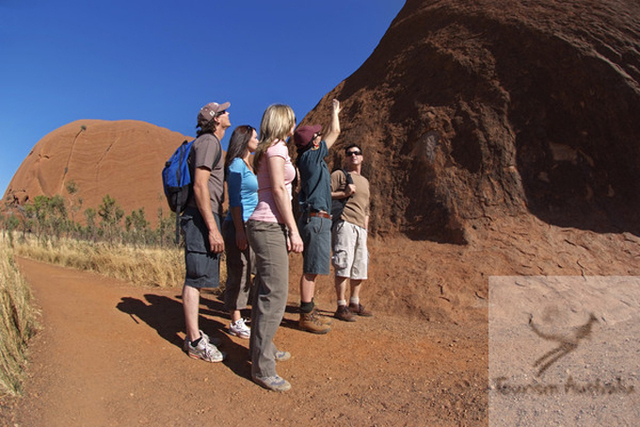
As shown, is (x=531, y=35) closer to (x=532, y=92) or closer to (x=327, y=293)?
(x=532, y=92)

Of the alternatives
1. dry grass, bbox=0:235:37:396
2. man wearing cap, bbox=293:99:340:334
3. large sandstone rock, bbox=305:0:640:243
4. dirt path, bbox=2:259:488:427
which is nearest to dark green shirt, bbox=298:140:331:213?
man wearing cap, bbox=293:99:340:334

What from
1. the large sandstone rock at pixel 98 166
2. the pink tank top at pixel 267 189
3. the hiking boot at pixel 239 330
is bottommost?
the hiking boot at pixel 239 330

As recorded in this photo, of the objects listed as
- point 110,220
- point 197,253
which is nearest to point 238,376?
point 197,253

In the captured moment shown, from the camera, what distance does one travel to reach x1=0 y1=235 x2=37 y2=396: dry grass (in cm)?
283

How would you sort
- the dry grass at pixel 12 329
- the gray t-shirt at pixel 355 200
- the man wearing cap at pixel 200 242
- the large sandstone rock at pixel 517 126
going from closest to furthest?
the dry grass at pixel 12 329, the man wearing cap at pixel 200 242, the gray t-shirt at pixel 355 200, the large sandstone rock at pixel 517 126

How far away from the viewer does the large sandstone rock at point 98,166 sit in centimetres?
5053

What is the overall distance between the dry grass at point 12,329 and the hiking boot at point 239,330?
148cm

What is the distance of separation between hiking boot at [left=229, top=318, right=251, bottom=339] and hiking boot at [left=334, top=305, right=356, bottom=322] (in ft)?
3.14

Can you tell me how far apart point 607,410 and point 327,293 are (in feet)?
11.7

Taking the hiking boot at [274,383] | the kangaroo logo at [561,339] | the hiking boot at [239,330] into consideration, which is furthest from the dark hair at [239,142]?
the kangaroo logo at [561,339]

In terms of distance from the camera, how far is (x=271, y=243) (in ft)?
9.64

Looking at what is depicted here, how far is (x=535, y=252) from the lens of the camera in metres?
5.02

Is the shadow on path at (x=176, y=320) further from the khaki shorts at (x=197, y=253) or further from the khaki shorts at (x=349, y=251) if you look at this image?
the khaki shorts at (x=349, y=251)

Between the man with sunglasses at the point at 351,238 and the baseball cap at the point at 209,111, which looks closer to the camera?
the baseball cap at the point at 209,111
